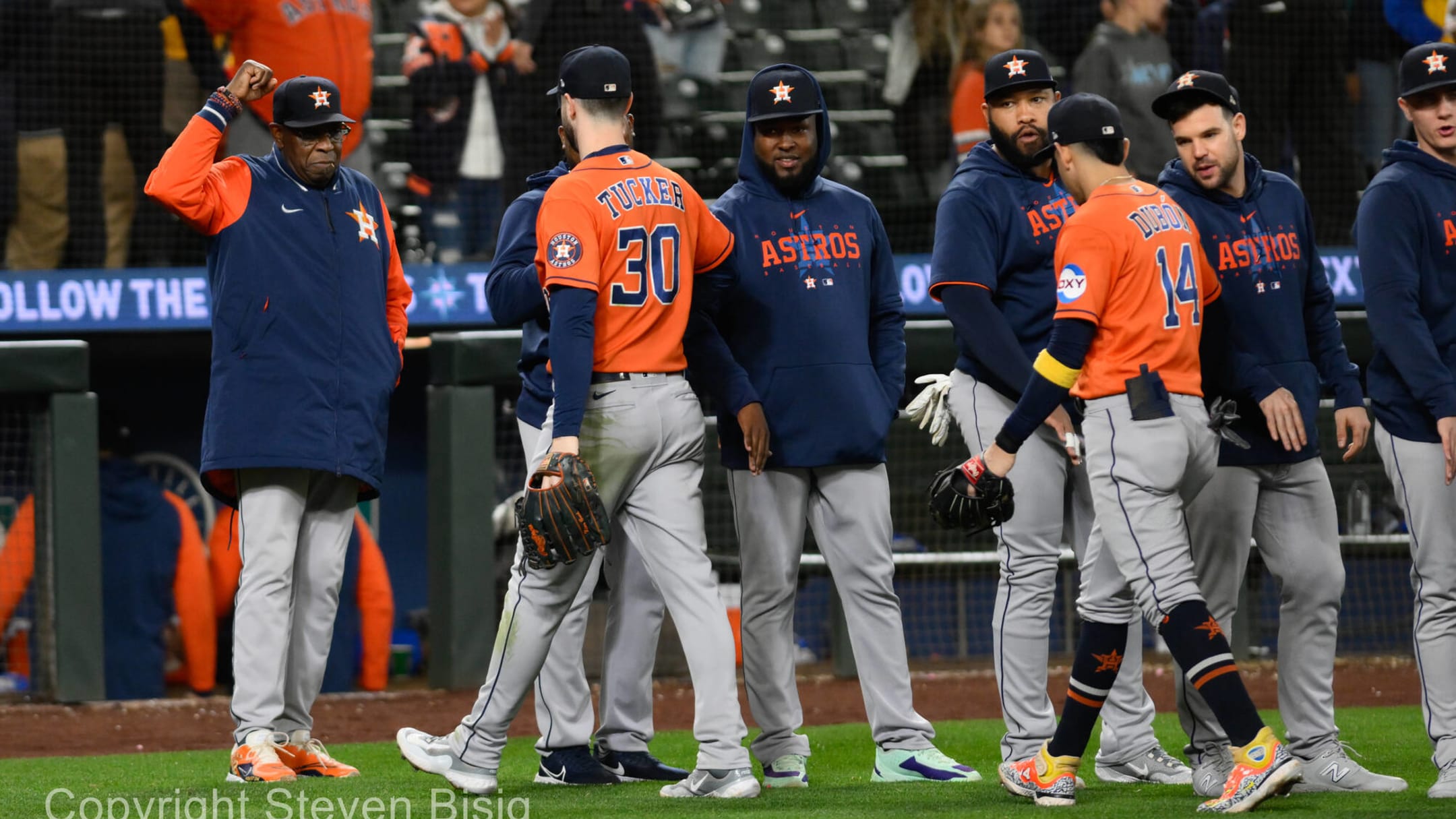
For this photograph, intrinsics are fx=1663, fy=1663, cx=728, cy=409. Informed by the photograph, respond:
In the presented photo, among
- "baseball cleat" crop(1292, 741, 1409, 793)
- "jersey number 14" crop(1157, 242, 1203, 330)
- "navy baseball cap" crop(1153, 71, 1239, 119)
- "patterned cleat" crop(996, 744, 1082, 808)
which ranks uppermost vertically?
"navy baseball cap" crop(1153, 71, 1239, 119)

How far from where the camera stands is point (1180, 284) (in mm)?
3783

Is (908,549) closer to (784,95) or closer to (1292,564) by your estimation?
(1292,564)

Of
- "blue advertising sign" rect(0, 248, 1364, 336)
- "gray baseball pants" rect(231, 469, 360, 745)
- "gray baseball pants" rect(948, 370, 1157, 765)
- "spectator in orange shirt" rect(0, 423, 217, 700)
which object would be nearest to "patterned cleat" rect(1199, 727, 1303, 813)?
"gray baseball pants" rect(948, 370, 1157, 765)

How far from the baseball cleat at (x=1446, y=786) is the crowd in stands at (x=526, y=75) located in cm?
638

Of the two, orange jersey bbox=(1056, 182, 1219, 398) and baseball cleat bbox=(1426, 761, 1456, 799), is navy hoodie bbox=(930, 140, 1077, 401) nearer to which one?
orange jersey bbox=(1056, 182, 1219, 398)

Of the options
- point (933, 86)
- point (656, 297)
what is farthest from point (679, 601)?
point (933, 86)

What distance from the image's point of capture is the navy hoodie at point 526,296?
14.2ft

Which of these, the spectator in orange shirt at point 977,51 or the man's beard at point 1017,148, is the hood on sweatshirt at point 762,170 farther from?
the spectator in orange shirt at point 977,51

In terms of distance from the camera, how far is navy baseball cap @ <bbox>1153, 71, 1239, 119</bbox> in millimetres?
4078

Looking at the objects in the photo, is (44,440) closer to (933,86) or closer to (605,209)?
(605,209)

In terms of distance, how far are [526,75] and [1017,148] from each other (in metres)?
5.49

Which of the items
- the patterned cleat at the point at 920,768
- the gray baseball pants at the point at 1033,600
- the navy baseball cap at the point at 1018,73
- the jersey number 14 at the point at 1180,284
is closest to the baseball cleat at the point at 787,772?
the patterned cleat at the point at 920,768

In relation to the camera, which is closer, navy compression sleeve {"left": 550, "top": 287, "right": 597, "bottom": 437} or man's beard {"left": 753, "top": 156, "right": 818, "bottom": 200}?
navy compression sleeve {"left": 550, "top": 287, "right": 597, "bottom": 437}

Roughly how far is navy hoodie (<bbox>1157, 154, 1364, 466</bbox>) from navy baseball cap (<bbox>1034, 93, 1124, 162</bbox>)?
0.46m
